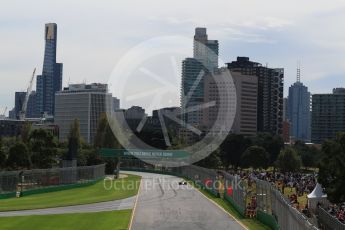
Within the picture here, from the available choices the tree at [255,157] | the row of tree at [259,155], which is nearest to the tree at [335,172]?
the row of tree at [259,155]

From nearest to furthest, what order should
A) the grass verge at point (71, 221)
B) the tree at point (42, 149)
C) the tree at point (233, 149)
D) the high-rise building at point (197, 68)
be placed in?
the grass verge at point (71, 221) < the high-rise building at point (197, 68) < the tree at point (42, 149) < the tree at point (233, 149)

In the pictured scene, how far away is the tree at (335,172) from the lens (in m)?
54.1

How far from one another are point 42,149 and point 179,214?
4927 centimetres

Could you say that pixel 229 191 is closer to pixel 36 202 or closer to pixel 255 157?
pixel 36 202

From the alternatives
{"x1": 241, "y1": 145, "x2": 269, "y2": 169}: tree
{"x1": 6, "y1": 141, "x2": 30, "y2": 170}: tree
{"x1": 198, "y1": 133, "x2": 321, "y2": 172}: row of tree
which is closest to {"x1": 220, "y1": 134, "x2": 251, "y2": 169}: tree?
{"x1": 198, "y1": 133, "x2": 321, "y2": 172}: row of tree

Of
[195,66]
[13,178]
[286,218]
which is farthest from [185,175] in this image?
[286,218]

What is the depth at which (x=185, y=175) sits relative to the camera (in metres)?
96.9

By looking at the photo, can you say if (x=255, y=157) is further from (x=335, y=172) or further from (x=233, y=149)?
(x=335, y=172)

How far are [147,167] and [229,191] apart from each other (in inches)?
3321

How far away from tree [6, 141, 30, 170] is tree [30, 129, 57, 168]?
485 centimetres

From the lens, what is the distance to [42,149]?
86.1m

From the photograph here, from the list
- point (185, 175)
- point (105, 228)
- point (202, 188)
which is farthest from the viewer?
point (185, 175)

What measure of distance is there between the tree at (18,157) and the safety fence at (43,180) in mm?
8253

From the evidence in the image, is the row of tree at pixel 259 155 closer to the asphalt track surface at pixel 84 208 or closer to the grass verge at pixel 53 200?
the grass verge at pixel 53 200
